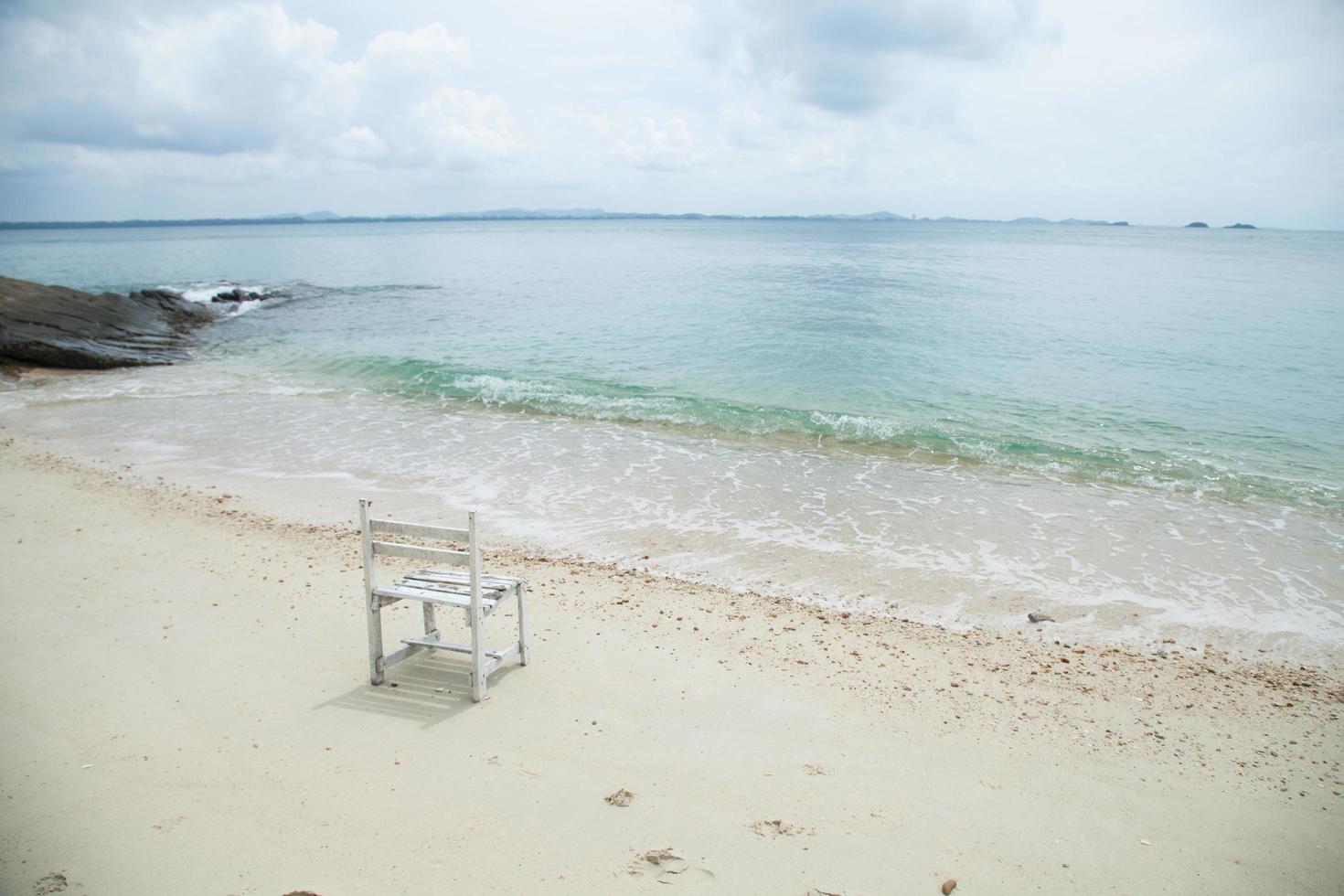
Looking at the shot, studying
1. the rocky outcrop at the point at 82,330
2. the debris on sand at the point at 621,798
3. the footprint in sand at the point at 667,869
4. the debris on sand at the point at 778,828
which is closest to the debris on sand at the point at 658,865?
the footprint in sand at the point at 667,869

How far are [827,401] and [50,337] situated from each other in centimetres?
2090

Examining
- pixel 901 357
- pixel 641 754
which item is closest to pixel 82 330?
pixel 901 357

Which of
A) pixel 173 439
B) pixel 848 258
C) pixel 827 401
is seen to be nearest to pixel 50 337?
pixel 173 439

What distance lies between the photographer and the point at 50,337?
2045 cm

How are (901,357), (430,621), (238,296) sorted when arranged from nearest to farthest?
1. (430,621)
2. (901,357)
3. (238,296)

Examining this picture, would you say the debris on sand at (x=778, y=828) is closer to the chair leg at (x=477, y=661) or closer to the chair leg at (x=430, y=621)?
the chair leg at (x=477, y=661)

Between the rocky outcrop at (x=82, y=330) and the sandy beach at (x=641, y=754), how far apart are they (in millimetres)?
16292

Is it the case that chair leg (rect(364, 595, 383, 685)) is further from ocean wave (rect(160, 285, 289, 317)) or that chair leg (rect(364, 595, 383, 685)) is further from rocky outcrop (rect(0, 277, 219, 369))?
ocean wave (rect(160, 285, 289, 317))

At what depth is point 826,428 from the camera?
15.1 meters

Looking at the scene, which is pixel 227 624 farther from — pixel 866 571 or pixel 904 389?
pixel 904 389

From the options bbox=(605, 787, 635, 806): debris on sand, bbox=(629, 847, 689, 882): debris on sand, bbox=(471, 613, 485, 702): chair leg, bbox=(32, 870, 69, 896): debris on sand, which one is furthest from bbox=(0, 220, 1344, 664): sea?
bbox=(32, 870, 69, 896): debris on sand

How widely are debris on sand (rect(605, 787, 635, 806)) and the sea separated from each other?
3622 millimetres

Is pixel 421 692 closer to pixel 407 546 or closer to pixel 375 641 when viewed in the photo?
pixel 375 641

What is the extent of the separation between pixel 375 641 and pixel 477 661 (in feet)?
2.75
